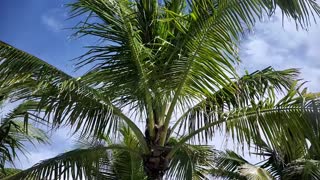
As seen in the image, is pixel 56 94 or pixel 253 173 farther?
pixel 253 173

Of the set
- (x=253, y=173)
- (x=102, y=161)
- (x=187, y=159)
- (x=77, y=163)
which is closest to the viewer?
(x=77, y=163)

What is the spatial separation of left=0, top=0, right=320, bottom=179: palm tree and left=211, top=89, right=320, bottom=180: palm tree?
194mm

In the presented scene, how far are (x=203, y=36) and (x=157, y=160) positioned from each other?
200 centimetres

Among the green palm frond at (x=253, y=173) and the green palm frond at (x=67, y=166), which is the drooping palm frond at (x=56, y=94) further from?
the green palm frond at (x=253, y=173)

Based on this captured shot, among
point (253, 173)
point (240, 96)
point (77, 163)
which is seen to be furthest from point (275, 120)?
point (253, 173)

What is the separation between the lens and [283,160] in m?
10.4

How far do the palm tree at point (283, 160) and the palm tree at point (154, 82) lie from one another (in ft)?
0.64

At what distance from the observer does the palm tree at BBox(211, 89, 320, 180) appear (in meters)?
7.11

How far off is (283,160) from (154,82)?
3.96 m

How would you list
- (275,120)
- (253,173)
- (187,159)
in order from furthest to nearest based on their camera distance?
1. (253,173)
2. (187,159)
3. (275,120)

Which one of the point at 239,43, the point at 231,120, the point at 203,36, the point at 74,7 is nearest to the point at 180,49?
the point at 203,36

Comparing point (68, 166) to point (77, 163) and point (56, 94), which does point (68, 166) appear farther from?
point (56, 94)

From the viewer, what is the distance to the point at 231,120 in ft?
25.5

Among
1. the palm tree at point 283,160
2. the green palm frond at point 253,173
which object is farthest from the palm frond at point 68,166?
the green palm frond at point 253,173
